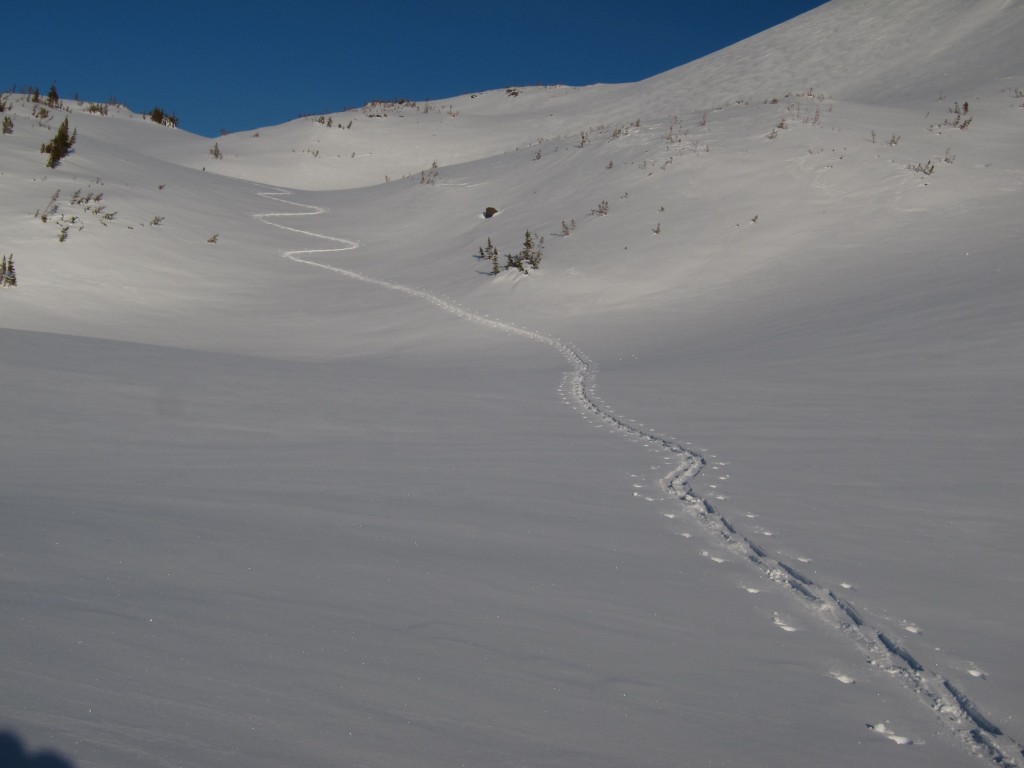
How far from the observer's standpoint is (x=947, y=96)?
19.7 m

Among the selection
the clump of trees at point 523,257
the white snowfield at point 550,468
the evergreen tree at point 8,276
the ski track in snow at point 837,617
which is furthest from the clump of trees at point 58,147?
the ski track in snow at point 837,617

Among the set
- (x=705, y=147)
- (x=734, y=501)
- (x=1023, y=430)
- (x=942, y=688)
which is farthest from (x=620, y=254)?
(x=942, y=688)

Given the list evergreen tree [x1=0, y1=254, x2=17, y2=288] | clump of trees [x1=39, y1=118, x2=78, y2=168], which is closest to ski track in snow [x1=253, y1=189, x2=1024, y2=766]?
evergreen tree [x1=0, y1=254, x2=17, y2=288]

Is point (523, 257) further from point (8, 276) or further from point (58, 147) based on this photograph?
point (58, 147)

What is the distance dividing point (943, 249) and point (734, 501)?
9683mm

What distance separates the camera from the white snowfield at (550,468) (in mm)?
2246

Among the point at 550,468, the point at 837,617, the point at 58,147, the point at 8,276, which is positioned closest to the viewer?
the point at 837,617

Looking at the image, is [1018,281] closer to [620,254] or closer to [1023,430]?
[1023,430]

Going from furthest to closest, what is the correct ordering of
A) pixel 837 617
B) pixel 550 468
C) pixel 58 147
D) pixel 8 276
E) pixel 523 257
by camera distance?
pixel 58 147 < pixel 523 257 < pixel 8 276 < pixel 550 468 < pixel 837 617

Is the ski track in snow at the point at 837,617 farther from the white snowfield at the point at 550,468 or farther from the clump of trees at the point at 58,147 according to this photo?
the clump of trees at the point at 58,147

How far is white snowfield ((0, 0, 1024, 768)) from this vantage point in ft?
7.37

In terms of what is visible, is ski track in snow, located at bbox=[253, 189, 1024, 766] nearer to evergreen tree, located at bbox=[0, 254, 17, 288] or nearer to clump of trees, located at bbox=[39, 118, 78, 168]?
evergreen tree, located at bbox=[0, 254, 17, 288]

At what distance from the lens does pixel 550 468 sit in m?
5.52

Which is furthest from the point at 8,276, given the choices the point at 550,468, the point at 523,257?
the point at 550,468
